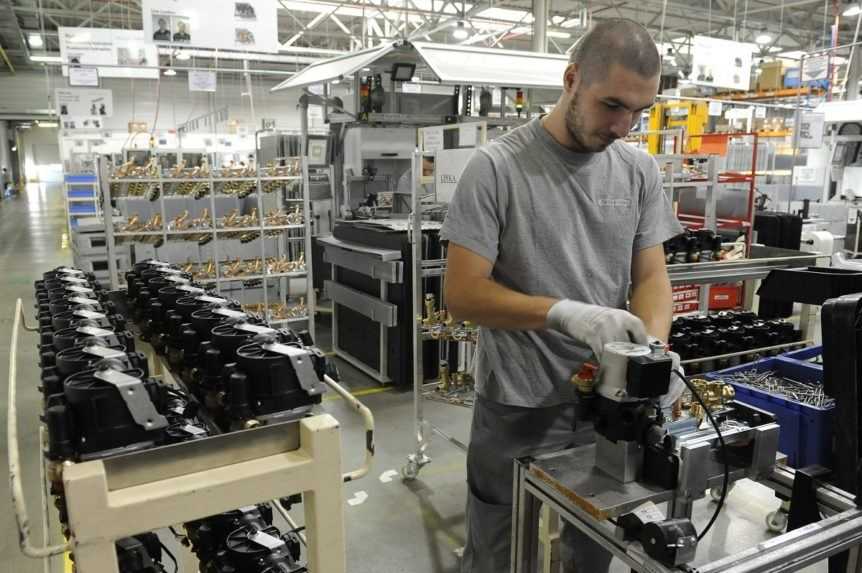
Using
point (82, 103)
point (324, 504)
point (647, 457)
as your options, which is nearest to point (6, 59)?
point (82, 103)

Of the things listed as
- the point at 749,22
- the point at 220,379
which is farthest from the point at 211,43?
the point at 749,22

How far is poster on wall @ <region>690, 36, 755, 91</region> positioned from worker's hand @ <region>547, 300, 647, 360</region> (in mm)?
7956

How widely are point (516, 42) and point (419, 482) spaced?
13.6 meters

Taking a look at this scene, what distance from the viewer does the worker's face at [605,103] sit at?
1.33 m

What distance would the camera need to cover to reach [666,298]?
5.39 ft

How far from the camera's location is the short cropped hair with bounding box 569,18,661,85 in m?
1.31

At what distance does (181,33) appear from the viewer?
5.30 meters

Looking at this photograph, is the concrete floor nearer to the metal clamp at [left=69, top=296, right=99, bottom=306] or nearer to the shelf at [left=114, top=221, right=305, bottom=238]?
the shelf at [left=114, top=221, right=305, bottom=238]

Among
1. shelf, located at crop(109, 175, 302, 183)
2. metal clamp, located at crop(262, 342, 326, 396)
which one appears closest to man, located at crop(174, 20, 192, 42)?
shelf, located at crop(109, 175, 302, 183)

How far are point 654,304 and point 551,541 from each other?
2.98 ft

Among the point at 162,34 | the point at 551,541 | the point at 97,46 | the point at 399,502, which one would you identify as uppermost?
the point at 97,46

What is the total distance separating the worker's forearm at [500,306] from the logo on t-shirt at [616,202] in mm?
305

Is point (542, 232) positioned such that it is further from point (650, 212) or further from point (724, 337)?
point (724, 337)

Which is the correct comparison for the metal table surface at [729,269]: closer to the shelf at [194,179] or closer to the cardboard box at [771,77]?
the shelf at [194,179]
